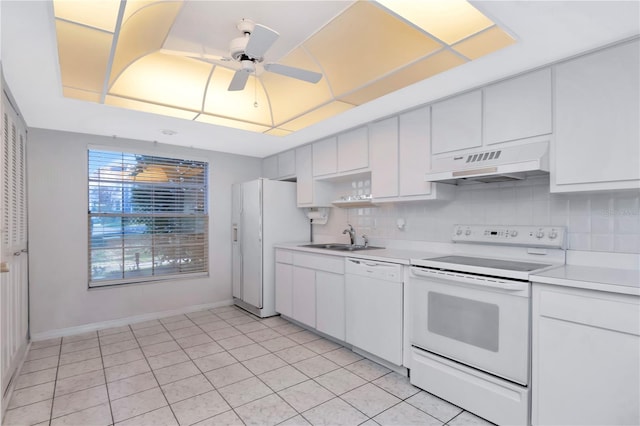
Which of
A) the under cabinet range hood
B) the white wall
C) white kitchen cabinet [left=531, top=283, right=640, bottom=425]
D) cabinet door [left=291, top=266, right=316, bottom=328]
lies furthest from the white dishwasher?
the white wall

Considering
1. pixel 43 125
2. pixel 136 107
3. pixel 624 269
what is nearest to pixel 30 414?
pixel 136 107

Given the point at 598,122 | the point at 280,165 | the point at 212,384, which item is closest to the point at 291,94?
the point at 280,165

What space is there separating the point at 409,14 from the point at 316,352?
2.86 m

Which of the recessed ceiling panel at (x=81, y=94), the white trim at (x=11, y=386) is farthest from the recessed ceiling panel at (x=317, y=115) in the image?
the white trim at (x=11, y=386)

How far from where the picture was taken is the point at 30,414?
2.20m

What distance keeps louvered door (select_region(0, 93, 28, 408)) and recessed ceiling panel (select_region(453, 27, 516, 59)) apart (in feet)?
10.00

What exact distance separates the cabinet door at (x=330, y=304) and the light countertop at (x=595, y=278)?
177cm

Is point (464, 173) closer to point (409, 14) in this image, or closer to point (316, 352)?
point (409, 14)

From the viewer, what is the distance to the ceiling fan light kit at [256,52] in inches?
76.0

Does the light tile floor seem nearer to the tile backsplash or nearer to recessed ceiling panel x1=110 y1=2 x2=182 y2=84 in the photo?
the tile backsplash

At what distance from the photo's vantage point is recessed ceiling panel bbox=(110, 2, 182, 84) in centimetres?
211

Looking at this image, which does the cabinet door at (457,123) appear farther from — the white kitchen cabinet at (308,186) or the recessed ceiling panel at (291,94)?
the white kitchen cabinet at (308,186)

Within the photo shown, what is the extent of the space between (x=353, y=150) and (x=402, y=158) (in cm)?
69

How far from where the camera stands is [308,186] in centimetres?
426
